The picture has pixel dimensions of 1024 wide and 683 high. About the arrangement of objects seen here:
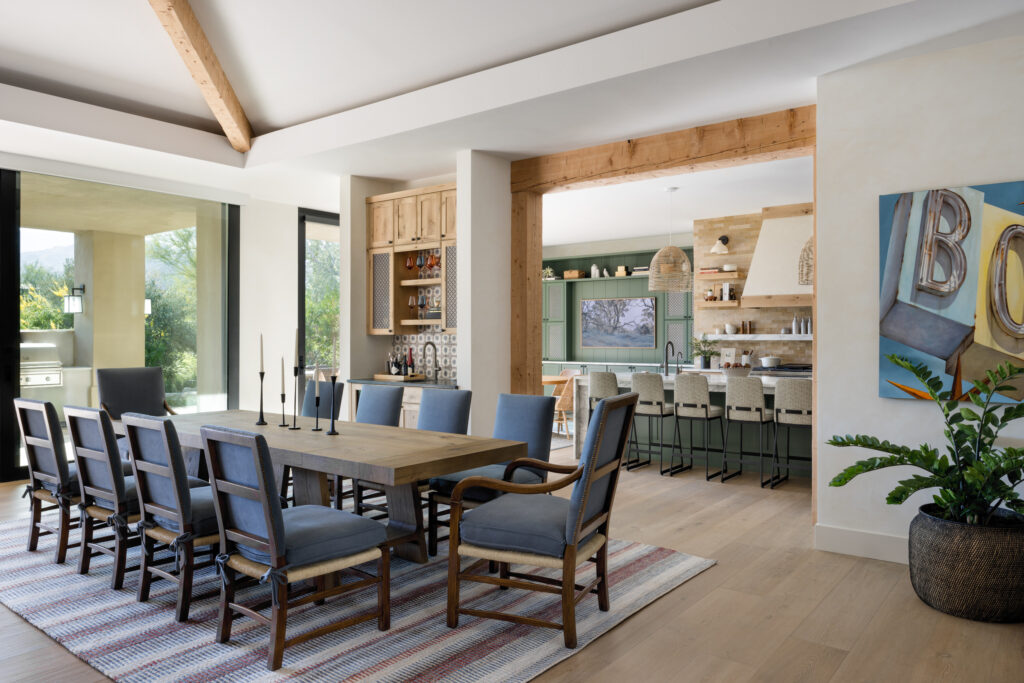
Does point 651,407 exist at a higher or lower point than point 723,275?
lower

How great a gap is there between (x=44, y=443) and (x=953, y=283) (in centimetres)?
481

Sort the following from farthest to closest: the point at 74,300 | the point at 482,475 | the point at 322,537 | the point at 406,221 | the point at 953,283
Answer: the point at 406,221 < the point at 74,300 < the point at 482,475 < the point at 953,283 < the point at 322,537

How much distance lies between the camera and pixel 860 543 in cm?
386

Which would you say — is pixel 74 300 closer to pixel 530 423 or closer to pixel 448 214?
pixel 448 214

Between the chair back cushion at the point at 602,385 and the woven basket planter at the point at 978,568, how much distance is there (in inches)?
138

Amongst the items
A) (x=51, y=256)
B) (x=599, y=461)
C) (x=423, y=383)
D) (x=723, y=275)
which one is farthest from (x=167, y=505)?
(x=723, y=275)

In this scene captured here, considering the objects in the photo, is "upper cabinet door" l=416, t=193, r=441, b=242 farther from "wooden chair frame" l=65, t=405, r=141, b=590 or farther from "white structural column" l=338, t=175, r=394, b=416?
"wooden chair frame" l=65, t=405, r=141, b=590

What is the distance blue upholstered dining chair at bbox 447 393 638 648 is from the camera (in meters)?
2.71

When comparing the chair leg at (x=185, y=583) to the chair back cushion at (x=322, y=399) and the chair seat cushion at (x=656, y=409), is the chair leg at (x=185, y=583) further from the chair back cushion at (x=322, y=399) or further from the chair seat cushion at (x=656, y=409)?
the chair seat cushion at (x=656, y=409)

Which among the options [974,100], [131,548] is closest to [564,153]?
[974,100]

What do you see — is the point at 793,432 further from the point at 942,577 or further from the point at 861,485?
the point at 942,577

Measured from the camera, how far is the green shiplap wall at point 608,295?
1102 cm

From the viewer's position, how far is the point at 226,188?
6.93 meters

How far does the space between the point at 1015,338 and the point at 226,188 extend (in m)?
6.51
